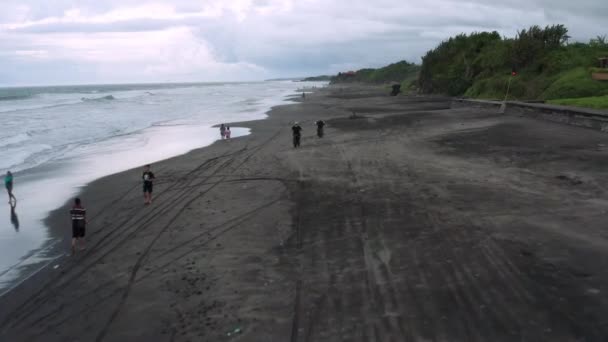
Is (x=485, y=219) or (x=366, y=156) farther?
(x=366, y=156)

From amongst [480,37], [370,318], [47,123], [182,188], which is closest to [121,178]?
[182,188]

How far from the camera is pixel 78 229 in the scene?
13.6 m

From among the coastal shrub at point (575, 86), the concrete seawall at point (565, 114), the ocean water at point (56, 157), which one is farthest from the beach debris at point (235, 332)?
the coastal shrub at point (575, 86)

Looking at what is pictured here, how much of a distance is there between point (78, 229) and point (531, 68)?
52479mm

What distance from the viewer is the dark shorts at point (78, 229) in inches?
534

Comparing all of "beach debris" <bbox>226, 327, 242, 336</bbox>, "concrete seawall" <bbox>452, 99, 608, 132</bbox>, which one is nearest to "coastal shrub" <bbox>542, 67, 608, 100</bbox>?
"concrete seawall" <bbox>452, 99, 608, 132</bbox>

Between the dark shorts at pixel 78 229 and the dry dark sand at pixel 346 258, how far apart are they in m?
0.67

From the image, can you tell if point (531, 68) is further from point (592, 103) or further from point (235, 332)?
point (235, 332)

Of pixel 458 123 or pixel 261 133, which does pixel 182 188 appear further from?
pixel 458 123

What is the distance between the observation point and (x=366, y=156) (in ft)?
80.6

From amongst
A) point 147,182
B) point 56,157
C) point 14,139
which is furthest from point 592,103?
point 14,139

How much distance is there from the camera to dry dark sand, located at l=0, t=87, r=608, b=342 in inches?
327

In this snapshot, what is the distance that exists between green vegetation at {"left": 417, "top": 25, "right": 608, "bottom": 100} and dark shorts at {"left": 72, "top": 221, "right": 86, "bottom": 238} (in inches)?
1624

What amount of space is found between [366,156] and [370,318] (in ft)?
54.9
